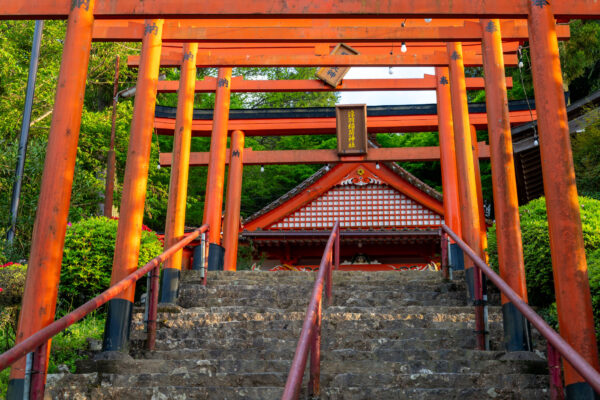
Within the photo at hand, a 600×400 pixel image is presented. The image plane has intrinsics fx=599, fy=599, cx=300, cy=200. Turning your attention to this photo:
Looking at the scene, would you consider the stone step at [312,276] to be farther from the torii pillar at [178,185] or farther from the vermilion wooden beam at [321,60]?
the vermilion wooden beam at [321,60]

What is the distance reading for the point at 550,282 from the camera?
583 cm

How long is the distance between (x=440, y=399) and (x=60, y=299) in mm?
5445

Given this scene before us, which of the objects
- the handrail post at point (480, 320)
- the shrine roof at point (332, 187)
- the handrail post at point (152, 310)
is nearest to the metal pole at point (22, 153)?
the shrine roof at point (332, 187)

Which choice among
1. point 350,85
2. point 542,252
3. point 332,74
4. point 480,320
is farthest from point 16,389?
point 350,85

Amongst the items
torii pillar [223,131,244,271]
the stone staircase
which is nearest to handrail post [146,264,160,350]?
the stone staircase

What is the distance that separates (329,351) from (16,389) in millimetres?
2220

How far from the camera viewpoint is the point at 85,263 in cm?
749

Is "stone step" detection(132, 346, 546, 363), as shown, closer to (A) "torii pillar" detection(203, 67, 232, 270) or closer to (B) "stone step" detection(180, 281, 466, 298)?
(B) "stone step" detection(180, 281, 466, 298)

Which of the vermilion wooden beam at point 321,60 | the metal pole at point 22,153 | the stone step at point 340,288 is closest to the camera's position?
the stone step at point 340,288

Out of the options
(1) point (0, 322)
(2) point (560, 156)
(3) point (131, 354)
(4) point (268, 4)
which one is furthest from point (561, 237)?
(1) point (0, 322)

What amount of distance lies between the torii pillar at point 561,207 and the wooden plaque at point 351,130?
678cm

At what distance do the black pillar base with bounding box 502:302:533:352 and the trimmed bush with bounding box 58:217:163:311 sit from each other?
452 cm

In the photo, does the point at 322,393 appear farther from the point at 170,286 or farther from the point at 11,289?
the point at 11,289

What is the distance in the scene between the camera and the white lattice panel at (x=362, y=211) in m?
14.1
